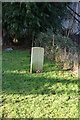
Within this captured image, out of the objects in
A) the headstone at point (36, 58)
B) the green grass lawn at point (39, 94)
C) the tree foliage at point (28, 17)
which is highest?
the tree foliage at point (28, 17)

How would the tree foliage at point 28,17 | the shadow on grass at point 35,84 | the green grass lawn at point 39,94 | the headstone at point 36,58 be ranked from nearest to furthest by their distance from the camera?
1. the green grass lawn at point 39,94
2. the shadow on grass at point 35,84
3. the headstone at point 36,58
4. the tree foliage at point 28,17

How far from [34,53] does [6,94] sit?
145 cm

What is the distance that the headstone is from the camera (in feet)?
13.4

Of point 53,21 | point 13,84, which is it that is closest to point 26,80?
point 13,84

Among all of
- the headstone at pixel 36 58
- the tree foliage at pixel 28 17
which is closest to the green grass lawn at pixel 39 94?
the headstone at pixel 36 58

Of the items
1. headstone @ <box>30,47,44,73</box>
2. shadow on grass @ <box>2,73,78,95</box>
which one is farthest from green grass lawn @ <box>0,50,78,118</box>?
headstone @ <box>30,47,44,73</box>

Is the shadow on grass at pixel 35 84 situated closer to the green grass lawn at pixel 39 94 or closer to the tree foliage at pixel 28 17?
the green grass lawn at pixel 39 94

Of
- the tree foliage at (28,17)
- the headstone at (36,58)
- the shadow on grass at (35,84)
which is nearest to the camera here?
the shadow on grass at (35,84)

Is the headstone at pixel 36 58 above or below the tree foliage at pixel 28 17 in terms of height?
below

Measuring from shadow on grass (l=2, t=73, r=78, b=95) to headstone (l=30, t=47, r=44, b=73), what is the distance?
0.22 m

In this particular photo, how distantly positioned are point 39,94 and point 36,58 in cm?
132

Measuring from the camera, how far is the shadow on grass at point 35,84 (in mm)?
3094

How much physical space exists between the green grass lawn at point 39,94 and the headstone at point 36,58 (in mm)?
177

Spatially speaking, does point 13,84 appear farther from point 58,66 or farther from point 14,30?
Answer: point 14,30
